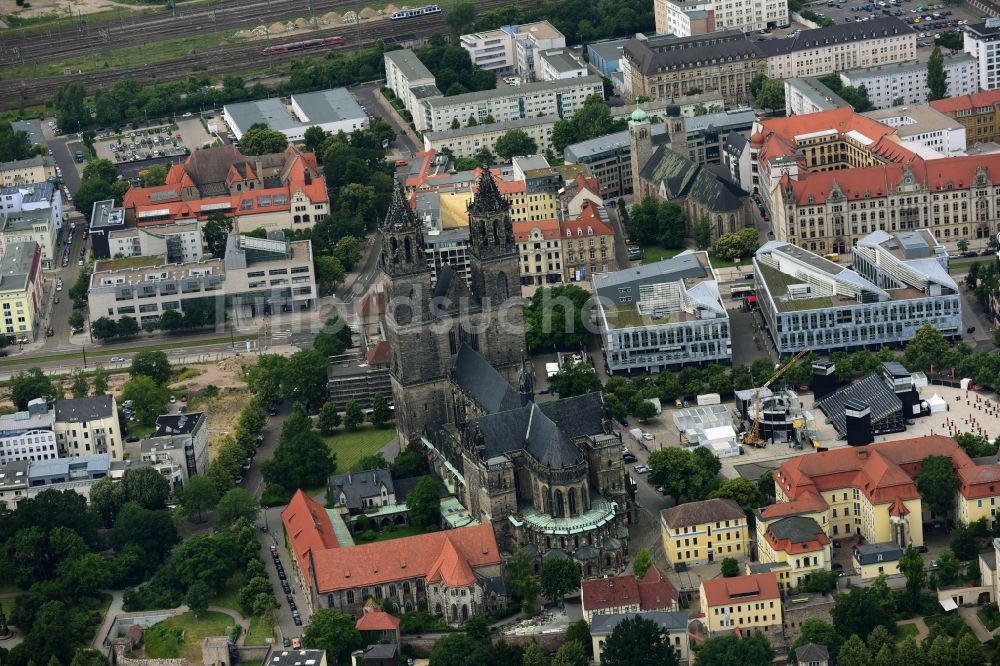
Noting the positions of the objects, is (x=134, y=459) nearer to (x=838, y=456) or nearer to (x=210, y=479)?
(x=210, y=479)

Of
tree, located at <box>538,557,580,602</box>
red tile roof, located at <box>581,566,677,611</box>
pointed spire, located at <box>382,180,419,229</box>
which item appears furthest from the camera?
pointed spire, located at <box>382,180,419,229</box>

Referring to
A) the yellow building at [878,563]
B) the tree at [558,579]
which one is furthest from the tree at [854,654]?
the tree at [558,579]

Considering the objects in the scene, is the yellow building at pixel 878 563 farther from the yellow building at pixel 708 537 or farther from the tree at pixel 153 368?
the tree at pixel 153 368

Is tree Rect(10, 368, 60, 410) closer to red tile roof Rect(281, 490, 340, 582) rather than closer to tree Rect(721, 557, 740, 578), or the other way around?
red tile roof Rect(281, 490, 340, 582)

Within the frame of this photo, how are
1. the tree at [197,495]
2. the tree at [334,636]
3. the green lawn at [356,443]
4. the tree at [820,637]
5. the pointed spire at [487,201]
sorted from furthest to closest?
the green lawn at [356,443], the pointed spire at [487,201], the tree at [197,495], the tree at [334,636], the tree at [820,637]

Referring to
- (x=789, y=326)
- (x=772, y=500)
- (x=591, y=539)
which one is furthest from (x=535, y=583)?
(x=789, y=326)

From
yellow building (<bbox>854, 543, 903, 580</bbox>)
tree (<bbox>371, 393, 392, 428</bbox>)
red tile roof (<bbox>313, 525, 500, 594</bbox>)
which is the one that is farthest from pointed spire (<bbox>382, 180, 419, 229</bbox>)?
yellow building (<bbox>854, 543, 903, 580</bbox>)
